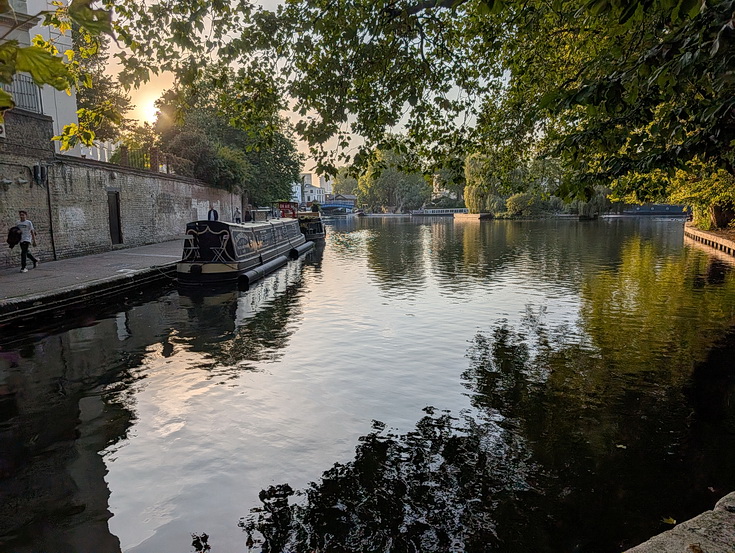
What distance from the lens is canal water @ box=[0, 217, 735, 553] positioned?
150 inches

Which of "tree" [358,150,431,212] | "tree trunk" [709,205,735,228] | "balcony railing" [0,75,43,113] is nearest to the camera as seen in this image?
"balcony railing" [0,75,43,113]

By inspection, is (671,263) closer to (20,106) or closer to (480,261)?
(480,261)

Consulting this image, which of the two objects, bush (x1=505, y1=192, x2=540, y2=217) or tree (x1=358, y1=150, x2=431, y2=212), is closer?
bush (x1=505, y1=192, x2=540, y2=217)

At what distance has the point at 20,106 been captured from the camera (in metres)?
13.5

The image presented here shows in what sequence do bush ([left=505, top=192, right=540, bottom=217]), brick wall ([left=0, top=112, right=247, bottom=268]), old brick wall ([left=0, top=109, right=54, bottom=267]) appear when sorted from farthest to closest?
bush ([left=505, top=192, right=540, bottom=217]) → brick wall ([left=0, top=112, right=247, bottom=268]) → old brick wall ([left=0, top=109, right=54, bottom=267])

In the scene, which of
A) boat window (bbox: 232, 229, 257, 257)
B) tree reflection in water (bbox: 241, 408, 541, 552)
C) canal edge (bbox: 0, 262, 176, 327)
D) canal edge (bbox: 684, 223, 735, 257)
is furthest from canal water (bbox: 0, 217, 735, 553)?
canal edge (bbox: 684, 223, 735, 257)

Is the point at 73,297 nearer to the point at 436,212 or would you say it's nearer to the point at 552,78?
the point at 552,78

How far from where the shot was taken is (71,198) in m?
15.7

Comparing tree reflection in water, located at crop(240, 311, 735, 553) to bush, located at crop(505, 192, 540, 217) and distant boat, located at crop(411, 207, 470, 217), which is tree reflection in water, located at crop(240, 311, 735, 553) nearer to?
bush, located at crop(505, 192, 540, 217)

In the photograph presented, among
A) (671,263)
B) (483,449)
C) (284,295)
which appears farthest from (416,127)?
(671,263)

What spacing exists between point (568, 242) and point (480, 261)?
33.6ft

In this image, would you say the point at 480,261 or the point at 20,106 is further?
the point at 480,261

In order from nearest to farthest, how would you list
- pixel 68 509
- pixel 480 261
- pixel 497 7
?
pixel 497 7 < pixel 68 509 < pixel 480 261

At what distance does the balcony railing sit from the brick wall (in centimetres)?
35
